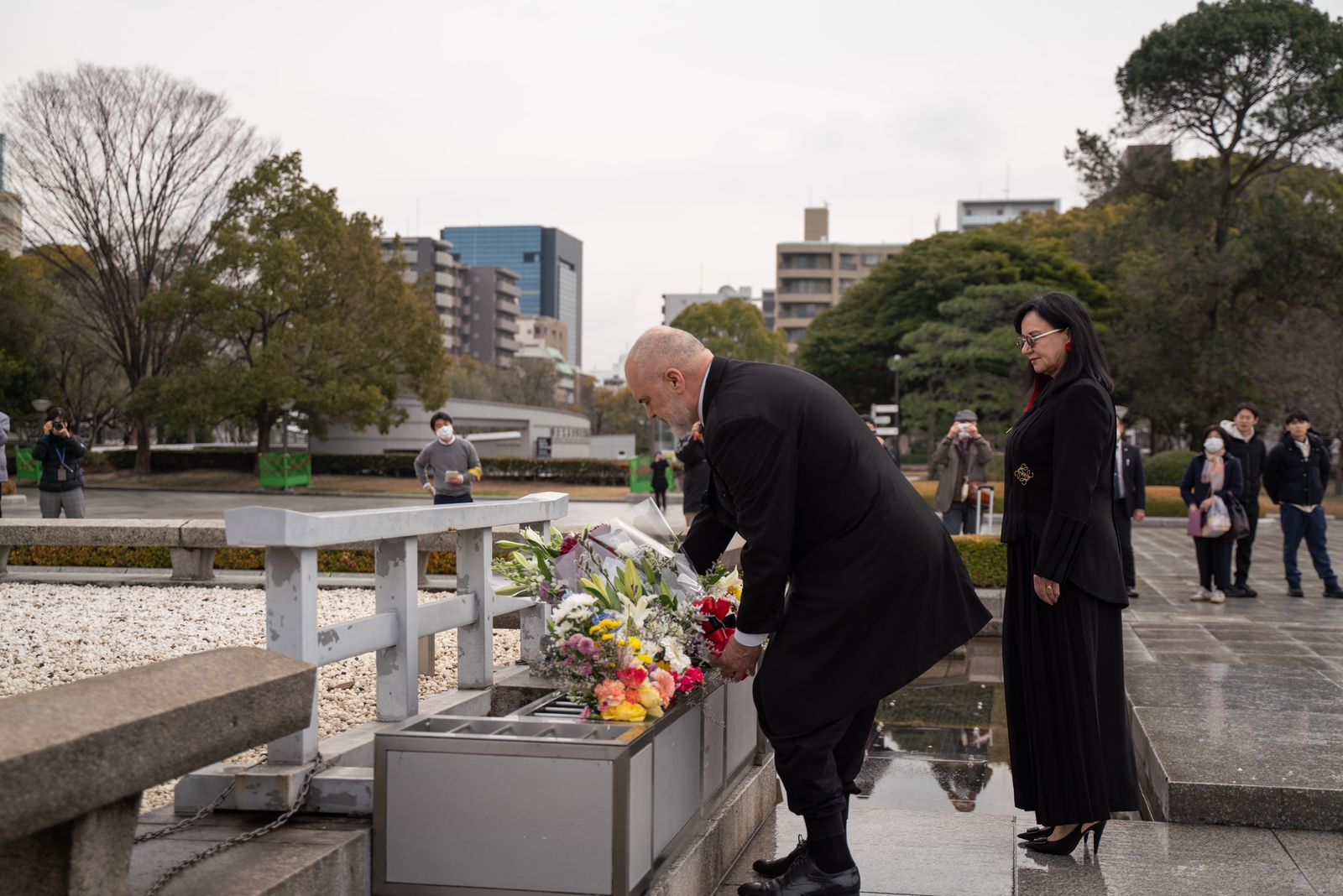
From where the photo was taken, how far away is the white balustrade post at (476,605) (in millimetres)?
4504

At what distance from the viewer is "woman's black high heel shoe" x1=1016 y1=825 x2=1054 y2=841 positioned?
4502 mm

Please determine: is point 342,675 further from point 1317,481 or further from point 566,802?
point 1317,481

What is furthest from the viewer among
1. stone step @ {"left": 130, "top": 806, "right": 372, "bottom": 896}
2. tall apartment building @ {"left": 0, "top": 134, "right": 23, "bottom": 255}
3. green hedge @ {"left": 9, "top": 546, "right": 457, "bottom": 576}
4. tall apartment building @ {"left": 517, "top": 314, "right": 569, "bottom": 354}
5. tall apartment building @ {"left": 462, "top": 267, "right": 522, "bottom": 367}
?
tall apartment building @ {"left": 517, "top": 314, "right": 569, "bottom": 354}

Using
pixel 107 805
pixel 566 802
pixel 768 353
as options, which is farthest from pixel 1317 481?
pixel 768 353

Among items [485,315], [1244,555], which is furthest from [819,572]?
[485,315]

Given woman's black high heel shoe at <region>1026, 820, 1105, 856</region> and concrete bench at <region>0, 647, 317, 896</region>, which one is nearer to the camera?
concrete bench at <region>0, 647, 317, 896</region>

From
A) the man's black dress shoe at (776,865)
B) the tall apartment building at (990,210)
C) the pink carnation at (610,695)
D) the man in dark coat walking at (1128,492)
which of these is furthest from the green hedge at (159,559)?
the tall apartment building at (990,210)

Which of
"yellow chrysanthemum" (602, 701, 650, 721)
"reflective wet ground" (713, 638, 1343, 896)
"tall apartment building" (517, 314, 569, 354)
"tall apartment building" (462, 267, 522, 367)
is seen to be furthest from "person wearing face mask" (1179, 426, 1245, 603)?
"tall apartment building" (517, 314, 569, 354)

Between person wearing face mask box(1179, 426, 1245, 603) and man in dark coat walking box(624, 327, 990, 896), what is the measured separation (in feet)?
28.6

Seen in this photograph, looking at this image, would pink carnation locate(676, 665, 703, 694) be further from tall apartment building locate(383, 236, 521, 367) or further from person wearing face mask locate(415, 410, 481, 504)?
tall apartment building locate(383, 236, 521, 367)

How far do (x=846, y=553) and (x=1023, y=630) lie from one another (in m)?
1.19

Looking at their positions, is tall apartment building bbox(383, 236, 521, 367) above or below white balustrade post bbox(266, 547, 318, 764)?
above

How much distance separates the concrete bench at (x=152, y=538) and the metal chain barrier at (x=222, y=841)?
6658mm

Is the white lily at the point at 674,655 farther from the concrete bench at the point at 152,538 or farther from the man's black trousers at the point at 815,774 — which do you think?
the concrete bench at the point at 152,538
